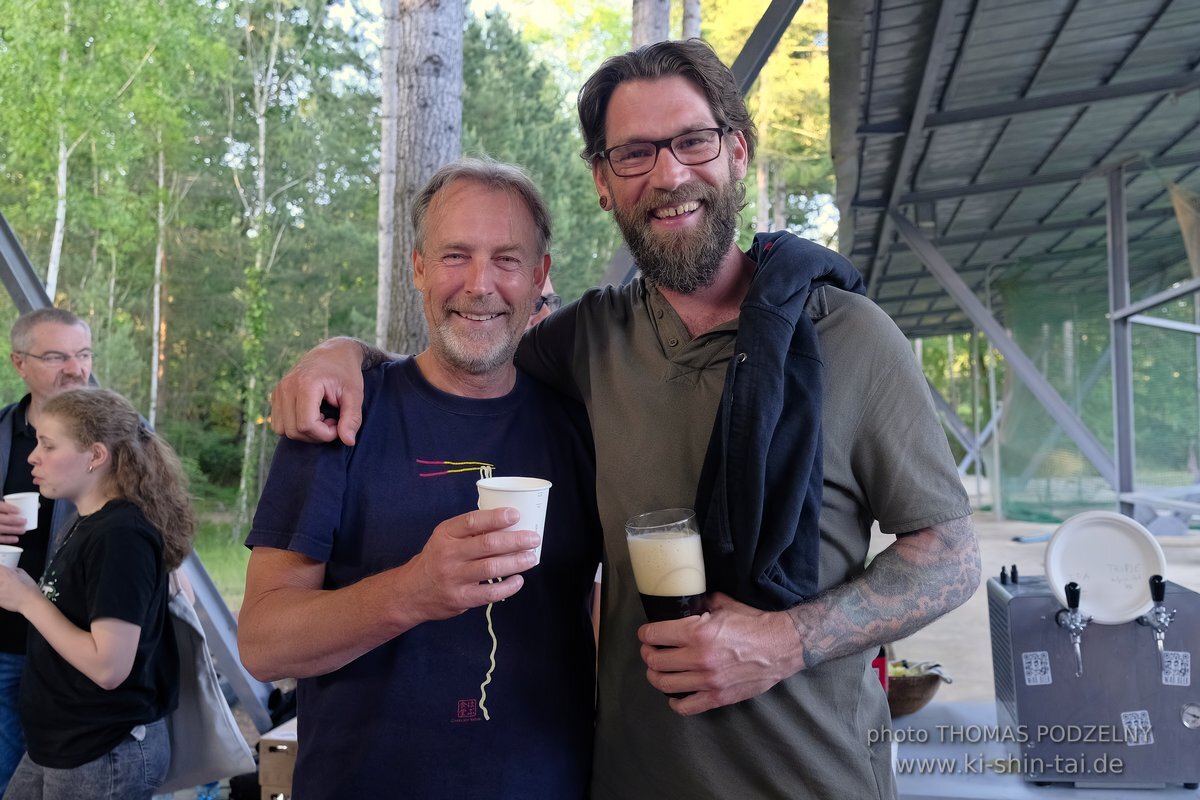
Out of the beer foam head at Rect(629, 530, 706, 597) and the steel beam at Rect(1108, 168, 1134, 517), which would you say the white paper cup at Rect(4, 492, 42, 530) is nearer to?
the beer foam head at Rect(629, 530, 706, 597)

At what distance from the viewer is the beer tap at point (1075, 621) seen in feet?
9.46

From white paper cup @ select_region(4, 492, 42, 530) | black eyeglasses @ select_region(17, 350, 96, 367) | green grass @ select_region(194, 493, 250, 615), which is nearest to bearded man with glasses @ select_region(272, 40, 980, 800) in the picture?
white paper cup @ select_region(4, 492, 42, 530)

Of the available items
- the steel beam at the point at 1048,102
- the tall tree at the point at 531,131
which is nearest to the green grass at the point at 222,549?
the tall tree at the point at 531,131

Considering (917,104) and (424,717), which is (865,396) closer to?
(424,717)

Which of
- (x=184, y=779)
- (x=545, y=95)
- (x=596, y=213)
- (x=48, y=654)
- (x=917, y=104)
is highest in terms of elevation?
(x=545, y=95)

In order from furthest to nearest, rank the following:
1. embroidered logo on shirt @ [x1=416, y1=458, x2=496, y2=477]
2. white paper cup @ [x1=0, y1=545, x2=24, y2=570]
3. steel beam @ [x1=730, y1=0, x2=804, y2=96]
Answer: steel beam @ [x1=730, y1=0, x2=804, y2=96] → white paper cup @ [x1=0, y1=545, x2=24, y2=570] → embroidered logo on shirt @ [x1=416, y1=458, x2=496, y2=477]

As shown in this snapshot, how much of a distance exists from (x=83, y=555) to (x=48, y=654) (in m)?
0.34

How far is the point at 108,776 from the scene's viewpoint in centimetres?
295

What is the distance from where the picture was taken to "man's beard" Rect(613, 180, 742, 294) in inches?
74.0

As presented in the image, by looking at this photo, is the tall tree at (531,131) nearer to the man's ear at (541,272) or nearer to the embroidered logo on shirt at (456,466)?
the man's ear at (541,272)

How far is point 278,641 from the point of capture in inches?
67.1

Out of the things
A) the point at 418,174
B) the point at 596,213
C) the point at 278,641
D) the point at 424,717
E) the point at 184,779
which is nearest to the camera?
the point at 278,641

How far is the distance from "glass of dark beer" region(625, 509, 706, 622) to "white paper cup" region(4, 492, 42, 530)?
2.91 m

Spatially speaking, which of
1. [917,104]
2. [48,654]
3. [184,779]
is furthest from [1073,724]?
[917,104]
